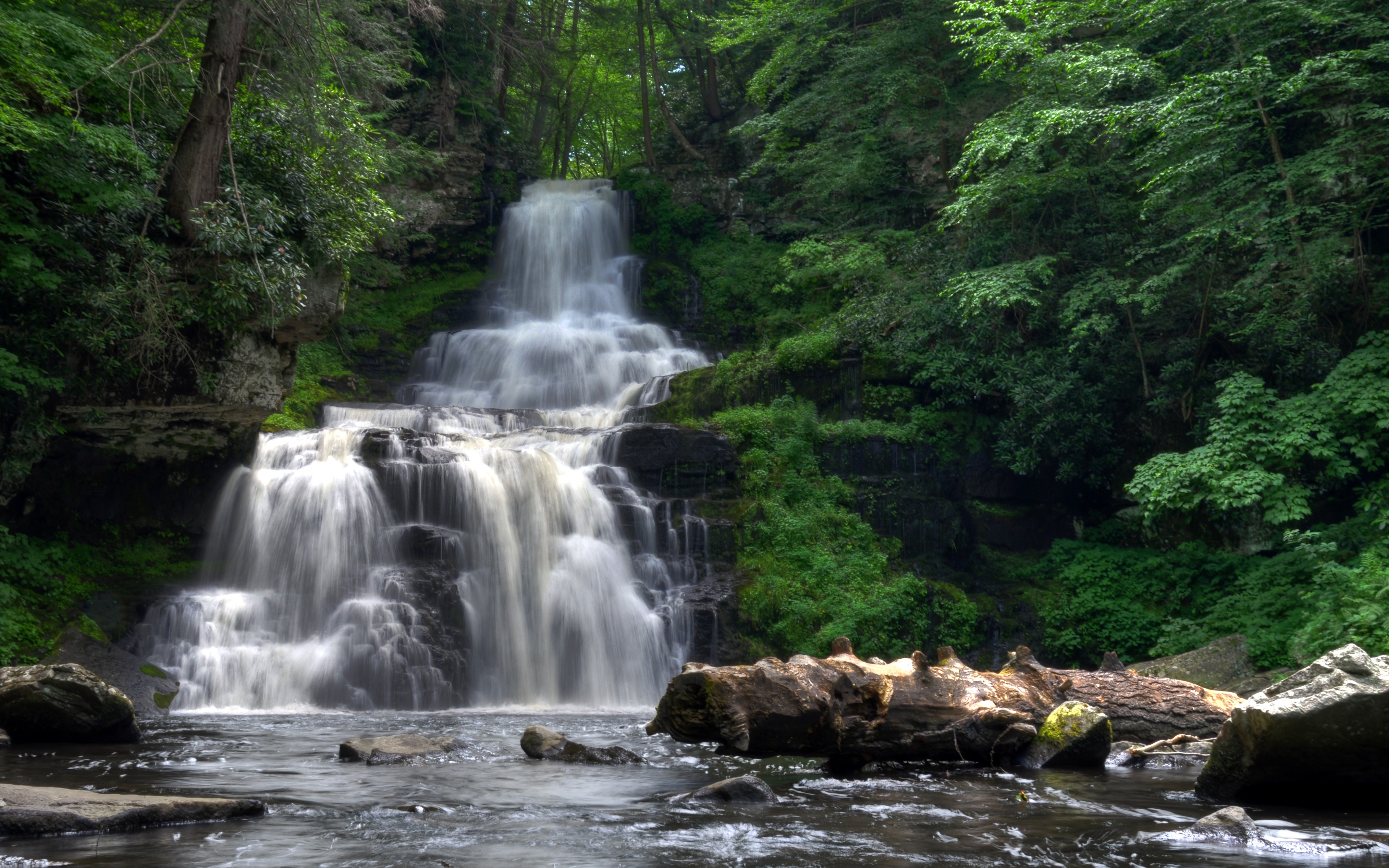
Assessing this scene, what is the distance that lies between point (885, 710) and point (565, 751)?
291 cm

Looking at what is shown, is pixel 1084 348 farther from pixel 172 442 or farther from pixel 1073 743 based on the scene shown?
pixel 172 442

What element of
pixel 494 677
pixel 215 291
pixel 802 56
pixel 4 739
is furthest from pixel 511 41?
pixel 4 739

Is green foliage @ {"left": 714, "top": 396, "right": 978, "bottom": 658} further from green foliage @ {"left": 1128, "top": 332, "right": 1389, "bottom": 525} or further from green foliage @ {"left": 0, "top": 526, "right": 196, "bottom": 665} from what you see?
green foliage @ {"left": 0, "top": 526, "right": 196, "bottom": 665}

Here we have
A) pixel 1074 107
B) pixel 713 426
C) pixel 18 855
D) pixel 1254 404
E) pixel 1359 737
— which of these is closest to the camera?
pixel 18 855

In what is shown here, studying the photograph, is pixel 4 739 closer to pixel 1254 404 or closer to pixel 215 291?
pixel 215 291

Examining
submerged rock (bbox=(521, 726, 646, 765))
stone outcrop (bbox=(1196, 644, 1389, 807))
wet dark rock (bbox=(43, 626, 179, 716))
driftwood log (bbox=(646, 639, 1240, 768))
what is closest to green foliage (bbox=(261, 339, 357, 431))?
wet dark rock (bbox=(43, 626, 179, 716))

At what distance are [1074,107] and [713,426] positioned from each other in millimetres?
8214

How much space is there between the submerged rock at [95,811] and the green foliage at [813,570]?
10.3 meters

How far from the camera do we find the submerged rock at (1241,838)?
4523mm

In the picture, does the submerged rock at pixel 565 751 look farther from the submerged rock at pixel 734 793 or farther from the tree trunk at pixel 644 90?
the tree trunk at pixel 644 90

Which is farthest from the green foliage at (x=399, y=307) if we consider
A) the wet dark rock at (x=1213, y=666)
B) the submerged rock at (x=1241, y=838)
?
the submerged rock at (x=1241, y=838)

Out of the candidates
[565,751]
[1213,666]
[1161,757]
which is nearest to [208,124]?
[565,751]

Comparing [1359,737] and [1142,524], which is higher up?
[1142,524]

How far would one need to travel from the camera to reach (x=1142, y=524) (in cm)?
1625
